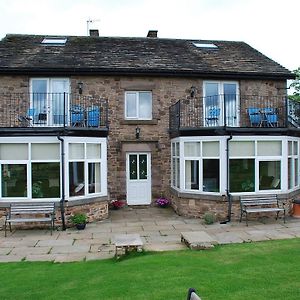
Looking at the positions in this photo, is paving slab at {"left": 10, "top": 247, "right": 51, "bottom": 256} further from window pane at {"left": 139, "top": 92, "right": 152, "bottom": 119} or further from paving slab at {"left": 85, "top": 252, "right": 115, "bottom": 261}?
window pane at {"left": 139, "top": 92, "right": 152, "bottom": 119}

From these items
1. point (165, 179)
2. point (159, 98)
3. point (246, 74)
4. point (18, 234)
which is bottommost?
point (18, 234)

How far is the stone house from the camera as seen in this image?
12641 mm

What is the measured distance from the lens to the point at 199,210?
13469 millimetres

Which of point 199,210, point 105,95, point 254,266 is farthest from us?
point 105,95

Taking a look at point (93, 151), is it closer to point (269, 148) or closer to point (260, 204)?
point (260, 204)

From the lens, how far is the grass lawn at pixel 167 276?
5668 millimetres

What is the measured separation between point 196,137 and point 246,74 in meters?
4.25

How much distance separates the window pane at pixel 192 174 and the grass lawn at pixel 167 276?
5298mm

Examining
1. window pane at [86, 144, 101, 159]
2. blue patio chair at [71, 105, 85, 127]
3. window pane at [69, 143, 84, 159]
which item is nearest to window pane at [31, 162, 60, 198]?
window pane at [69, 143, 84, 159]

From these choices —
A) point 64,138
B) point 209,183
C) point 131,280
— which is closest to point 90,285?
point 131,280

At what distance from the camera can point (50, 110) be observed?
15.0 metres

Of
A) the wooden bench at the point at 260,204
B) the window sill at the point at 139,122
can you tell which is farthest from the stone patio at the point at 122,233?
the window sill at the point at 139,122

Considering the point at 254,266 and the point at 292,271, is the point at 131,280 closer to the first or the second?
the point at 254,266

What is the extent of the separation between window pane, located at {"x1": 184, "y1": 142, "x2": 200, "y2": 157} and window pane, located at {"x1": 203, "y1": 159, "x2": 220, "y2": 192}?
0.46 metres
